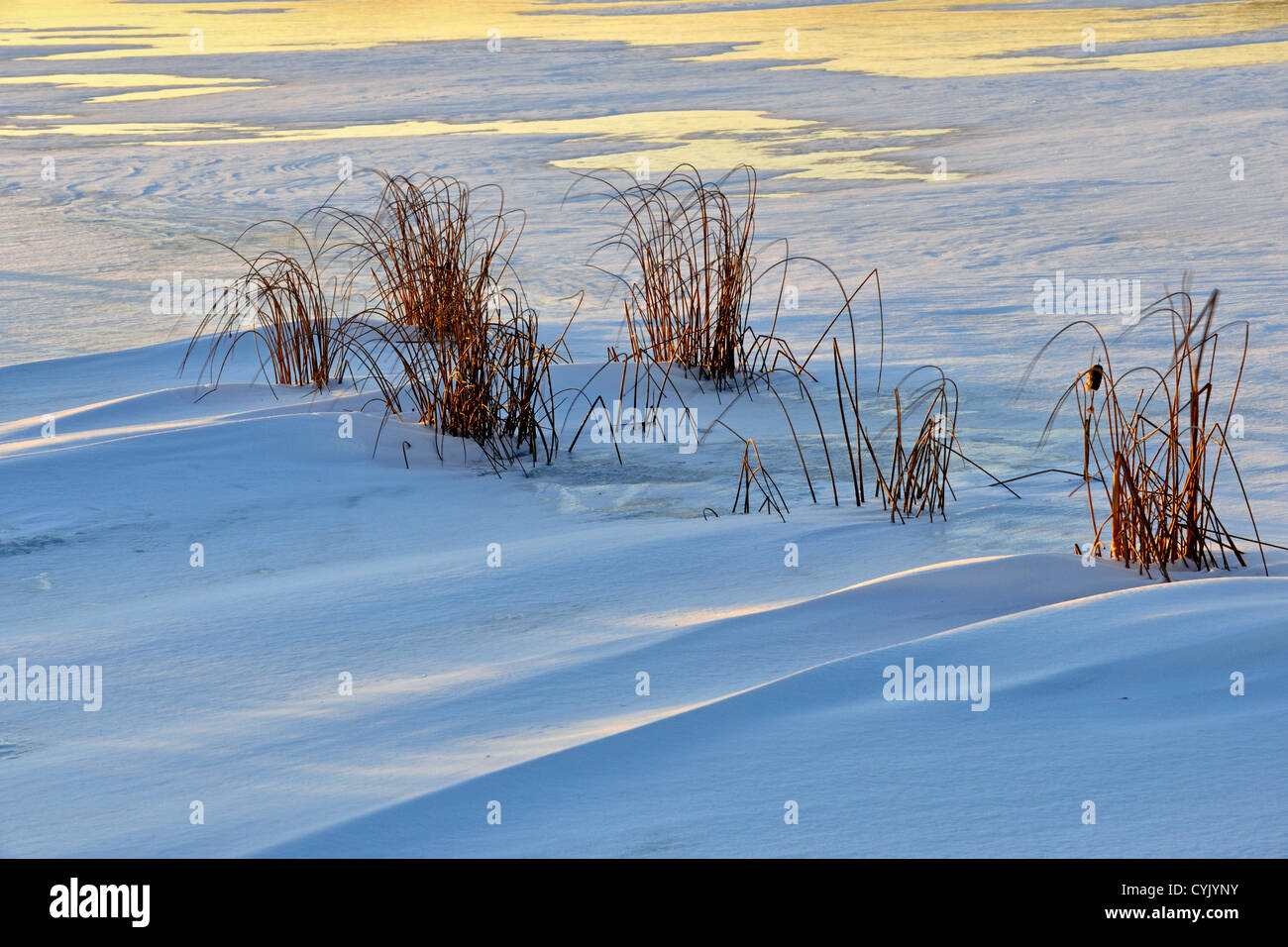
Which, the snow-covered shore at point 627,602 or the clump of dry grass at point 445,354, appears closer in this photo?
the snow-covered shore at point 627,602

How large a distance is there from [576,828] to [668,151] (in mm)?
9792

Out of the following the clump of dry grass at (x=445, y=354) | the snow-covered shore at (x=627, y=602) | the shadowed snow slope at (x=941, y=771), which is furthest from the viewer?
the clump of dry grass at (x=445, y=354)

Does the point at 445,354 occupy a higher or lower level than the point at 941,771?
higher

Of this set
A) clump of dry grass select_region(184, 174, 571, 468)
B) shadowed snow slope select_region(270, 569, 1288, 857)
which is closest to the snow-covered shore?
shadowed snow slope select_region(270, 569, 1288, 857)

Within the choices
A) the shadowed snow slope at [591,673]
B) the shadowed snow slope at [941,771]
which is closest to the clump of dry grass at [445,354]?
the shadowed snow slope at [591,673]

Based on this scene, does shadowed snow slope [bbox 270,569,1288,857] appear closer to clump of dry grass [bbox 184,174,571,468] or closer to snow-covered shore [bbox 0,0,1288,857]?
snow-covered shore [bbox 0,0,1288,857]

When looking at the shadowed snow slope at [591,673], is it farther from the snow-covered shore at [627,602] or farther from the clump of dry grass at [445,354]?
the clump of dry grass at [445,354]

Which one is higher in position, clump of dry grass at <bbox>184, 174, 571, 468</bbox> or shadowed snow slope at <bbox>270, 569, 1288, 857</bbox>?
clump of dry grass at <bbox>184, 174, 571, 468</bbox>

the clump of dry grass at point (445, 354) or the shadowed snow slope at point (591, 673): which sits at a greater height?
the clump of dry grass at point (445, 354)

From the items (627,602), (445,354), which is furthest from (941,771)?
(445,354)

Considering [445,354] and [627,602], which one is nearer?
[627,602]

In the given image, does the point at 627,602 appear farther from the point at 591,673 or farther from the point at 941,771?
the point at 941,771

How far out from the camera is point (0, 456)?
13.8 feet
